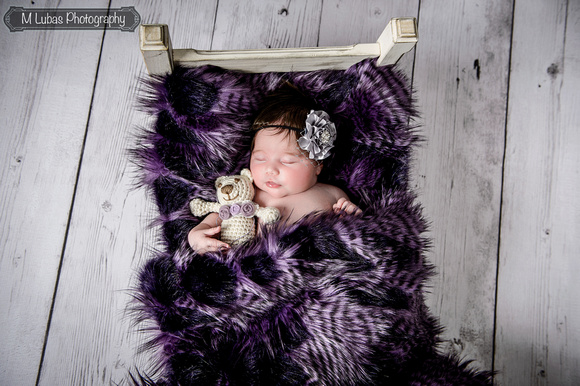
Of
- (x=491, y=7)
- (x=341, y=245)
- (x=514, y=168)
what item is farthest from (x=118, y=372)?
(x=491, y=7)

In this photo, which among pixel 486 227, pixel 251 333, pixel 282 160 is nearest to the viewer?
pixel 251 333

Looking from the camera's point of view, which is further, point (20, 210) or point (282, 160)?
point (20, 210)

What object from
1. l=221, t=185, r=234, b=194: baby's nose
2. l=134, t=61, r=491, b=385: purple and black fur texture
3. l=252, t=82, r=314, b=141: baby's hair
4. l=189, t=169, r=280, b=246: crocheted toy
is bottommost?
l=134, t=61, r=491, b=385: purple and black fur texture

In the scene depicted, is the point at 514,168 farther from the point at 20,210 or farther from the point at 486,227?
the point at 20,210

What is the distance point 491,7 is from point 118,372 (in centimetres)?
170

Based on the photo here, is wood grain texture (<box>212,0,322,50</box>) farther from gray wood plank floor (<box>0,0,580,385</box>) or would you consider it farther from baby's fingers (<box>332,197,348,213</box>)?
baby's fingers (<box>332,197,348,213</box>)

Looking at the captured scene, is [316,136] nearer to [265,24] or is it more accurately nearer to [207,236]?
[207,236]

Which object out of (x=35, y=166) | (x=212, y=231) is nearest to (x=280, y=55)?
(x=212, y=231)

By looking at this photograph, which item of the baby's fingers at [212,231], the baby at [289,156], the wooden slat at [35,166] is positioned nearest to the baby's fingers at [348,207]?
the baby at [289,156]

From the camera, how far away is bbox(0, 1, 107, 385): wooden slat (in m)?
1.18

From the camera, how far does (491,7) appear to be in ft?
4.49

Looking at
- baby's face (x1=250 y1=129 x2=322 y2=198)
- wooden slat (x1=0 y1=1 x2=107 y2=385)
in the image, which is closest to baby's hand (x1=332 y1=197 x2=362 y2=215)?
baby's face (x1=250 y1=129 x2=322 y2=198)

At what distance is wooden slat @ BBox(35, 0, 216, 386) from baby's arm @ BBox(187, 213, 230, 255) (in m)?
0.28

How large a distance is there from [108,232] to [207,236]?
0.42 m
